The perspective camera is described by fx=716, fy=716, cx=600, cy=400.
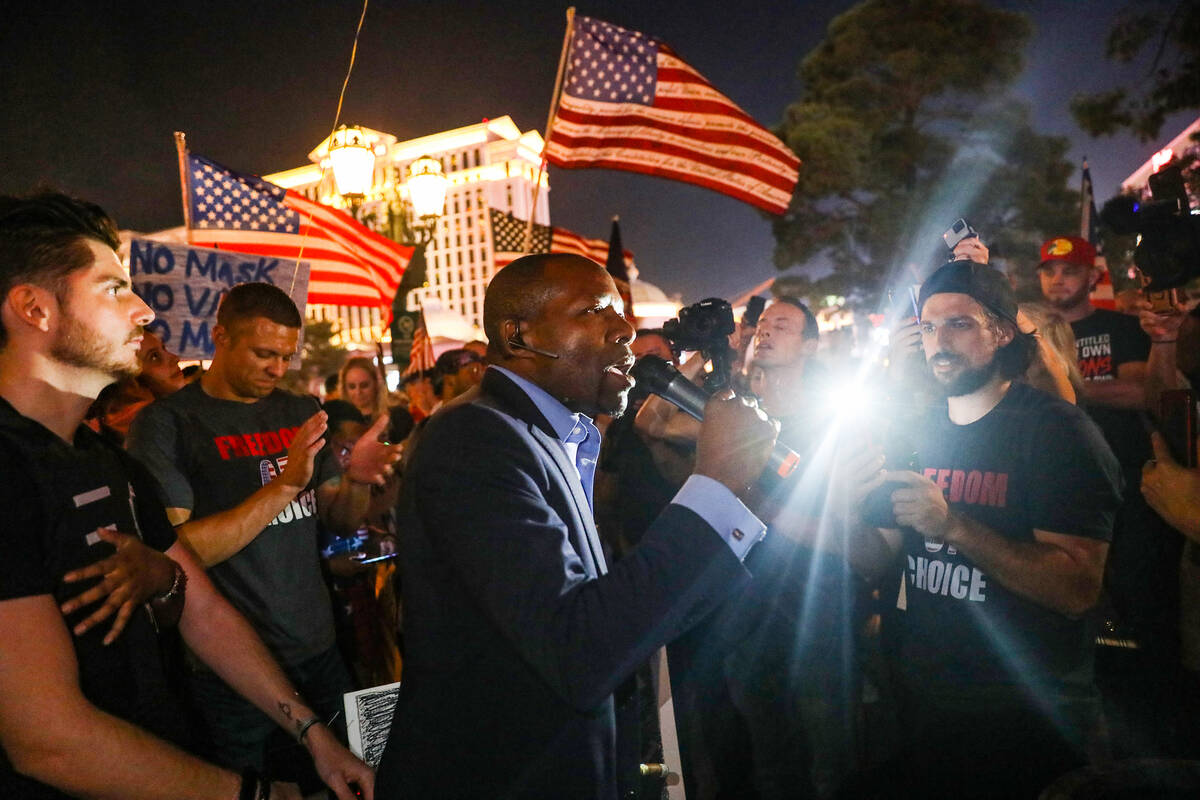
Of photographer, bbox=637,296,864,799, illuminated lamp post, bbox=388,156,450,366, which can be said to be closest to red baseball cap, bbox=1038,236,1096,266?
photographer, bbox=637,296,864,799

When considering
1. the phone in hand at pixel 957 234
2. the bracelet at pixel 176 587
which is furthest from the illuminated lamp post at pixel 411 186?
the bracelet at pixel 176 587

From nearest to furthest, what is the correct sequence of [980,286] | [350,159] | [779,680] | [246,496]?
1. [980,286]
2. [246,496]
3. [779,680]
4. [350,159]

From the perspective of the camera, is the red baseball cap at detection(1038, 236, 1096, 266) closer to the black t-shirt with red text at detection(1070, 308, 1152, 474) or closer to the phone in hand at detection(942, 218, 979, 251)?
the black t-shirt with red text at detection(1070, 308, 1152, 474)

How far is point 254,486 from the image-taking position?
3.33m

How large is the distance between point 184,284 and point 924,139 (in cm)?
2604

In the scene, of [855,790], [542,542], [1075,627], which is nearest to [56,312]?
[542,542]

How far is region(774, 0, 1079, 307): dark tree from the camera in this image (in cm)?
2459

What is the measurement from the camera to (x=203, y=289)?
18.8 ft

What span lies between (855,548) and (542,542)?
220cm

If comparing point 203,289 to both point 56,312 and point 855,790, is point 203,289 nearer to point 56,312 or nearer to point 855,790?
point 56,312

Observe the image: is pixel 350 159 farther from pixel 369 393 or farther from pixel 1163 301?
pixel 1163 301

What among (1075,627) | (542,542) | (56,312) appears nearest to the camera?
(542,542)

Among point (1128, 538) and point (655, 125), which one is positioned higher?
point (655, 125)

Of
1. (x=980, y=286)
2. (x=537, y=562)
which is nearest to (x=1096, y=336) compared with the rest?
(x=980, y=286)
